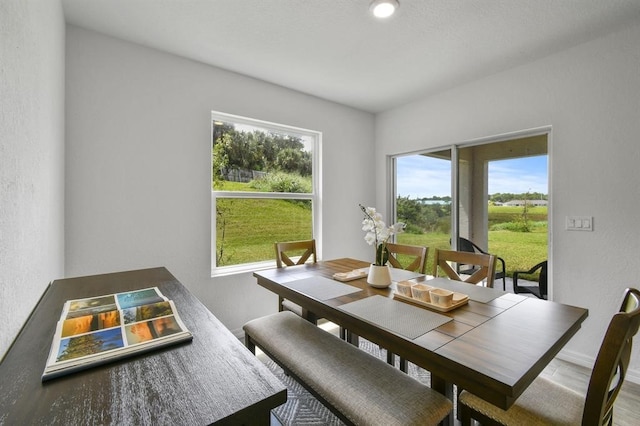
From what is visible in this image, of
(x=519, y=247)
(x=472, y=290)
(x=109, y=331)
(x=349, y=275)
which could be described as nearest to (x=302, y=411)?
(x=349, y=275)

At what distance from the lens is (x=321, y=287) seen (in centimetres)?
172

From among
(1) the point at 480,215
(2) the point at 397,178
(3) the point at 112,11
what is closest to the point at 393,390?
(1) the point at 480,215

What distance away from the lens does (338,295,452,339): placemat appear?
115cm

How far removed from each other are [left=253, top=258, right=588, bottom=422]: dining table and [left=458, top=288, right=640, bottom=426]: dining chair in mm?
121

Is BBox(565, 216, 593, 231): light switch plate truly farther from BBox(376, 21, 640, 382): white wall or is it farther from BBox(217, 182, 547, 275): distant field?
BBox(217, 182, 547, 275): distant field

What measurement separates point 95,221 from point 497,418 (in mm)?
2650

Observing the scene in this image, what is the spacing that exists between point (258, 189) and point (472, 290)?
2.14 meters

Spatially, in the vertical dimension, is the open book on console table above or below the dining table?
above

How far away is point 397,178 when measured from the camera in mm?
3857

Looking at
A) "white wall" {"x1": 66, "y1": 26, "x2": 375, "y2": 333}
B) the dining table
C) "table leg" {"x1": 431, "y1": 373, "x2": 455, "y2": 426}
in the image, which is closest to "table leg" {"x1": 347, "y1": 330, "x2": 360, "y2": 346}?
the dining table

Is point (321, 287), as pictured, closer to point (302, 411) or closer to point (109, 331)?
point (302, 411)

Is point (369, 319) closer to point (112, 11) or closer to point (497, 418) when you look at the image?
point (497, 418)

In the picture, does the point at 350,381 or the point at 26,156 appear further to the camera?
the point at 350,381

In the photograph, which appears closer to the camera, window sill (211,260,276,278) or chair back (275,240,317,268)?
chair back (275,240,317,268)
